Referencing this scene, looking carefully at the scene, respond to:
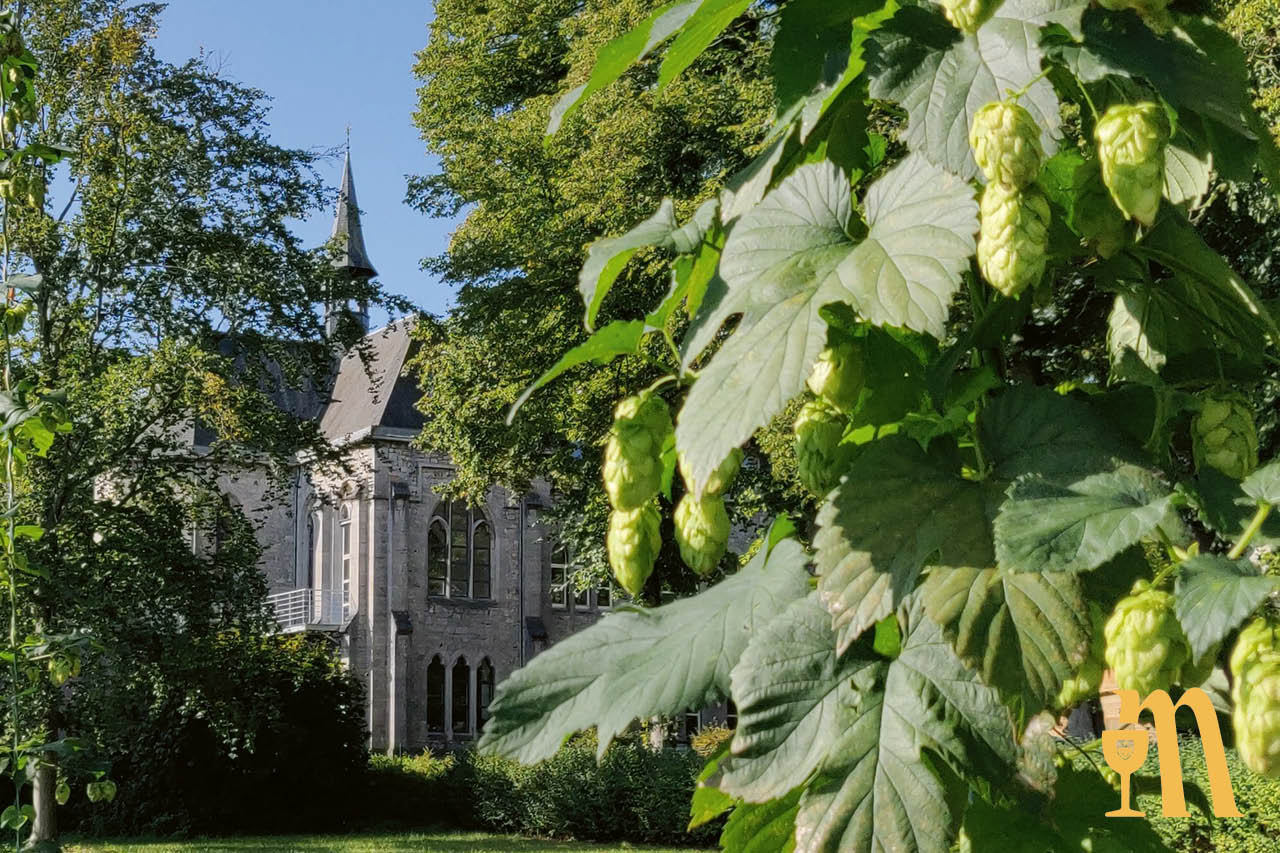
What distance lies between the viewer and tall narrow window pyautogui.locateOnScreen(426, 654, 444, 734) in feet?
104

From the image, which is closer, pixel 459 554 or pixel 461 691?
pixel 461 691

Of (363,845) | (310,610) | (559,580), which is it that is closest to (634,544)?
(363,845)

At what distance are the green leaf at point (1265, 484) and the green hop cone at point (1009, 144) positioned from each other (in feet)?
0.70

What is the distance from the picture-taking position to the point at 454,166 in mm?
18125

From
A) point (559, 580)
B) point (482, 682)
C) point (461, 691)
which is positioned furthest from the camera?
point (559, 580)

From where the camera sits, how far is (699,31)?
980 millimetres

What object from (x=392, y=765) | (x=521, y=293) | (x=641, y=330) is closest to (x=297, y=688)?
(x=392, y=765)

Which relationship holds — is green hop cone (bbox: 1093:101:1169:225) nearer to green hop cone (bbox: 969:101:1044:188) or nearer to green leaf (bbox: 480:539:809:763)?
green hop cone (bbox: 969:101:1044:188)

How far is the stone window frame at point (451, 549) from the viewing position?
32812mm

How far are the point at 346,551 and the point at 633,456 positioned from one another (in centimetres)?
3336

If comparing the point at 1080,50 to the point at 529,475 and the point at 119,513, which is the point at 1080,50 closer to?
the point at 119,513

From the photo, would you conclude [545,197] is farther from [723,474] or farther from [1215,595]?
[1215,595]

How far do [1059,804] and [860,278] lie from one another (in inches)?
15.8

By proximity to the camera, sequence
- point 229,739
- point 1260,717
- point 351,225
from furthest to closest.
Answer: point 351,225, point 229,739, point 1260,717
